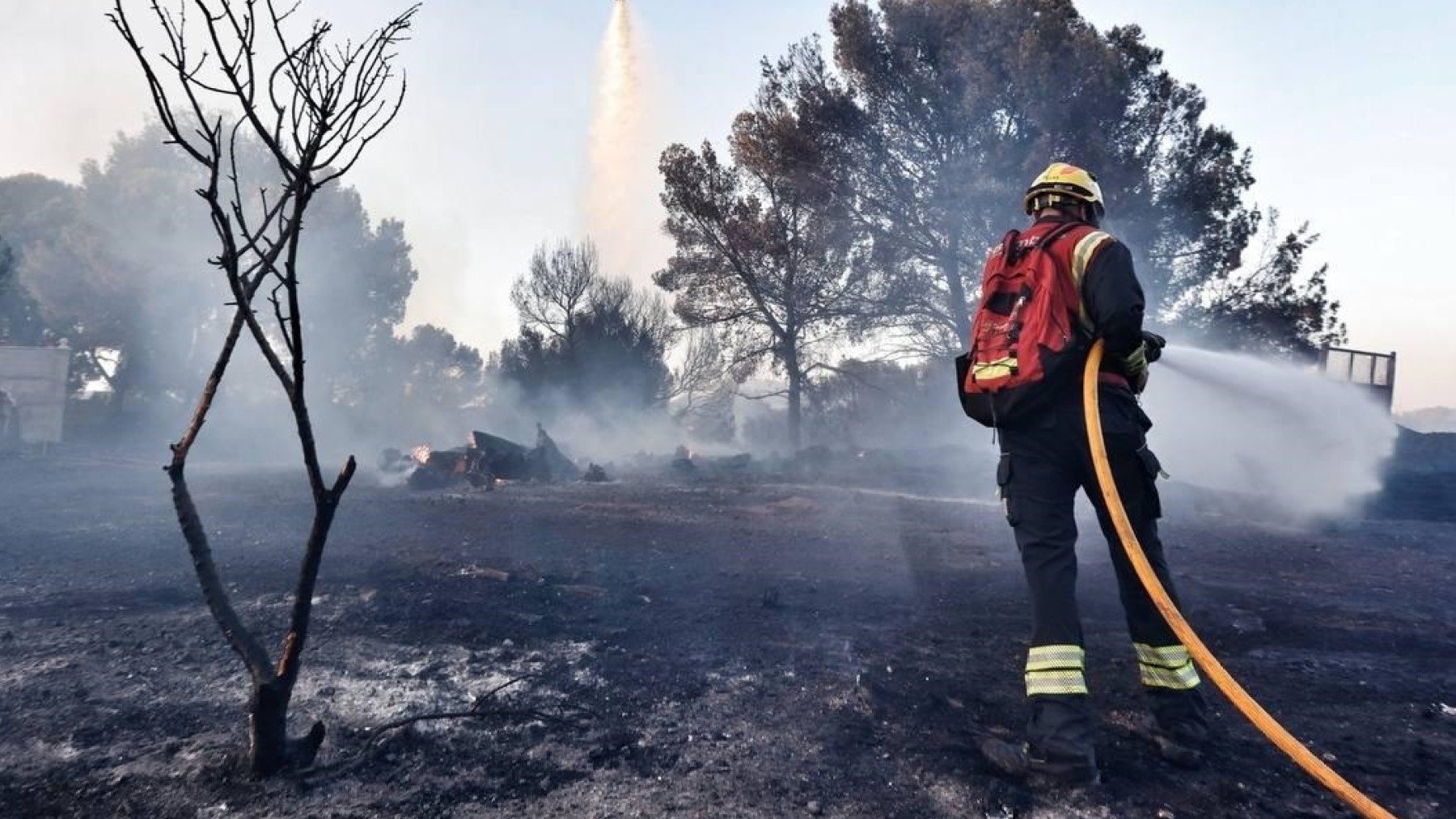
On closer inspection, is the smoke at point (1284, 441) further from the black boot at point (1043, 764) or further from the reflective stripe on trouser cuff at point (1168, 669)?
the black boot at point (1043, 764)

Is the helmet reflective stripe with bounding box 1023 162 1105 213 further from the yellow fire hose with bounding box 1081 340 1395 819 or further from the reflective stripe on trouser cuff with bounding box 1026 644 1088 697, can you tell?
the reflective stripe on trouser cuff with bounding box 1026 644 1088 697

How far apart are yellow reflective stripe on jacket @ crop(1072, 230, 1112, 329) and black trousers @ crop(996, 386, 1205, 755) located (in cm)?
31

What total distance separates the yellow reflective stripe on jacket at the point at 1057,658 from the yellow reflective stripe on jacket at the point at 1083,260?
3.91 ft

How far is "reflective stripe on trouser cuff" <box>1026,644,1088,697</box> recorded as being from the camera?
9.66 ft

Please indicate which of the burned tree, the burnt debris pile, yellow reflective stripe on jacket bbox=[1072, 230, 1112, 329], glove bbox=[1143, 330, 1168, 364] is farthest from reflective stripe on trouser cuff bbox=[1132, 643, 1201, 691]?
the burned tree

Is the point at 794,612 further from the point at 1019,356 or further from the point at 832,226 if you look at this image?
the point at 832,226

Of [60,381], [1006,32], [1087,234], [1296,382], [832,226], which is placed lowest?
[60,381]

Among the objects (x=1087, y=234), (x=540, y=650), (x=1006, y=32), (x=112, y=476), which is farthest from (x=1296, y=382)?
(x=112, y=476)

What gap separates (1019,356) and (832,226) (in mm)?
17063

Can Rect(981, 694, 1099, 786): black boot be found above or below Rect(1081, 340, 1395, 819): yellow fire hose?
below

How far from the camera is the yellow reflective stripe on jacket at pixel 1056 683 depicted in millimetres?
2934

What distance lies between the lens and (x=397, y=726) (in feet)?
9.94

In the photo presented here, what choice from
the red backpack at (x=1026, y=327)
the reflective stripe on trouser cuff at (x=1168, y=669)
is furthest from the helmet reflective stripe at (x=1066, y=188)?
the reflective stripe on trouser cuff at (x=1168, y=669)

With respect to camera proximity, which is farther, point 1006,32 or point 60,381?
point 60,381
